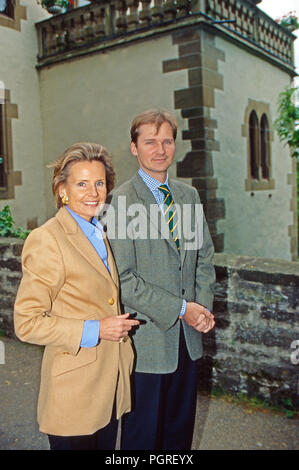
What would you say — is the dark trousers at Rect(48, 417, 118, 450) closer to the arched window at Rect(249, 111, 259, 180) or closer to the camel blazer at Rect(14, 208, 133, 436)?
the camel blazer at Rect(14, 208, 133, 436)

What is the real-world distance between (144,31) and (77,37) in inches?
62.5

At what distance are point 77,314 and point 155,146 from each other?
3.18 ft

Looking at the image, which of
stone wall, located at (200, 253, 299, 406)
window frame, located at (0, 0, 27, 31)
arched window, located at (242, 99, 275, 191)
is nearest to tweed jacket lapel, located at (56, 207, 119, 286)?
stone wall, located at (200, 253, 299, 406)

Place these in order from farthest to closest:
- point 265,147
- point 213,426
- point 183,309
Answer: point 265,147 → point 213,426 → point 183,309

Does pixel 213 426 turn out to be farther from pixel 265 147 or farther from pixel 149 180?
pixel 265 147

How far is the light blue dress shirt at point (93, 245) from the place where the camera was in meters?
1.86

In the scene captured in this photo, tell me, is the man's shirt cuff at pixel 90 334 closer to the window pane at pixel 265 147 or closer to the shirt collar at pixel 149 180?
the shirt collar at pixel 149 180

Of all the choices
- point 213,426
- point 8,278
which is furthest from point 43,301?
point 8,278

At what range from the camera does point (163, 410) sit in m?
2.36

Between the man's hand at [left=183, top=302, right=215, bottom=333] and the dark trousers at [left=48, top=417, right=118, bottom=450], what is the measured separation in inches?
24.1

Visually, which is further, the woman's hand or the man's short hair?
the man's short hair

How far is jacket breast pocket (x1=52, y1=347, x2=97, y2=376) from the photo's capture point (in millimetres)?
1899
